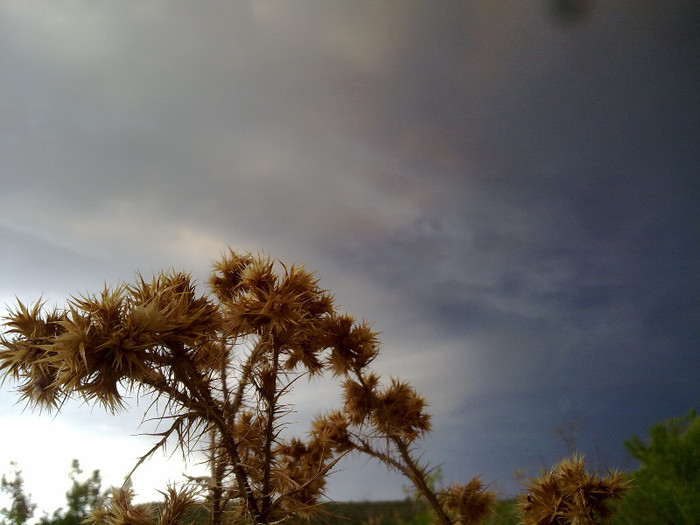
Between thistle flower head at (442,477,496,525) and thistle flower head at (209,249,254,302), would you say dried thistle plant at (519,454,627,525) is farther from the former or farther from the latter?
thistle flower head at (209,249,254,302)

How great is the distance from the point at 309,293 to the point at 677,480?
10472 millimetres

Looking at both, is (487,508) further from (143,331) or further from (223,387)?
(143,331)

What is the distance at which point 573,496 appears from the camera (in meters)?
2.88

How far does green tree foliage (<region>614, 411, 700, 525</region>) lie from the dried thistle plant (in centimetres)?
449

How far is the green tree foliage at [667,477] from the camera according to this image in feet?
27.4

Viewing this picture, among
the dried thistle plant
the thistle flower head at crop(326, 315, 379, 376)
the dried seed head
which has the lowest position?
the dried thistle plant

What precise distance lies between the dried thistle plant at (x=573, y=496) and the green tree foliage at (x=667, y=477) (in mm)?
4488

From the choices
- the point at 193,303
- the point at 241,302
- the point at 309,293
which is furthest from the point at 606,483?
the point at 193,303

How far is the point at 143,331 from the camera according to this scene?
221 cm

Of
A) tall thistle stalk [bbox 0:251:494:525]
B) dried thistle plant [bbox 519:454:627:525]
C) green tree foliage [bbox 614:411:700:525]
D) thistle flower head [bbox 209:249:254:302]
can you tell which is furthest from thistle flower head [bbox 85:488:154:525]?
green tree foliage [bbox 614:411:700:525]

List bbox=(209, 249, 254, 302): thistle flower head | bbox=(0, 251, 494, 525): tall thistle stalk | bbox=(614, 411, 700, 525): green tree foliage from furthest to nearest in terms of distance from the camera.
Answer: bbox=(614, 411, 700, 525): green tree foliage → bbox=(209, 249, 254, 302): thistle flower head → bbox=(0, 251, 494, 525): tall thistle stalk

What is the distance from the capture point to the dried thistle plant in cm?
283

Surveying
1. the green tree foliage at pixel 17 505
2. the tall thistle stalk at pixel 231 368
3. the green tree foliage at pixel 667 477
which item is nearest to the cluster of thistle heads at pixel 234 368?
the tall thistle stalk at pixel 231 368

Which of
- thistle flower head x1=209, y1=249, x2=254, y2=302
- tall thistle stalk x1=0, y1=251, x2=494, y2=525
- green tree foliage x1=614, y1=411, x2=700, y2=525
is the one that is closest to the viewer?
tall thistle stalk x1=0, y1=251, x2=494, y2=525
